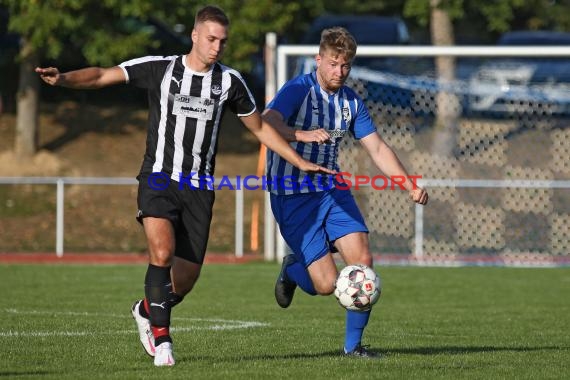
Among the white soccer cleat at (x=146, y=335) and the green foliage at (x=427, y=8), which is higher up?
the green foliage at (x=427, y=8)

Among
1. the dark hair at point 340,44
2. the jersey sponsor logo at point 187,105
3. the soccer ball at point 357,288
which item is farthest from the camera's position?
the dark hair at point 340,44

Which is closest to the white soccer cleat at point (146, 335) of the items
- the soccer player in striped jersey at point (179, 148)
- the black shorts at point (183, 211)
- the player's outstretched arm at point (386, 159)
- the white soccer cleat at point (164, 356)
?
the soccer player in striped jersey at point (179, 148)

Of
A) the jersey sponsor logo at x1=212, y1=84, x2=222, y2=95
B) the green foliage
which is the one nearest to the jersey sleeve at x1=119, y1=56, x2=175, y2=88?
the jersey sponsor logo at x1=212, y1=84, x2=222, y2=95

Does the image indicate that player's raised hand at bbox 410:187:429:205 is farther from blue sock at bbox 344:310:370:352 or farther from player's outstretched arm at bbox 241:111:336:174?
blue sock at bbox 344:310:370:352

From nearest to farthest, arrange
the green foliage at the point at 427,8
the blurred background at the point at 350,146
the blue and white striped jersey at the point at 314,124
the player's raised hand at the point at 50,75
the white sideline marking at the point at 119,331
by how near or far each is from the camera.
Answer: the player's raised hand at the point at 50,75, the blue and white striped jersey at the point at 314,124, the white sideline marking at the point at 119,331, the blurred background at the point at 350,146, the green foliage at the point at 427,8

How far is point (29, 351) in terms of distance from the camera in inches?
296

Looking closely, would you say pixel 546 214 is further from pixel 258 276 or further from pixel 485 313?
pixel 485 313

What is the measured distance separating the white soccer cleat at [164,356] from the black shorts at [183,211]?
61 cm

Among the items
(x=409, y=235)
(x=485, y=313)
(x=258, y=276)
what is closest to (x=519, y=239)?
(x=409, y=235)

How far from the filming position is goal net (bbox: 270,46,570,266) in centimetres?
1838

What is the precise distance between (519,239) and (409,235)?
5.46 ft

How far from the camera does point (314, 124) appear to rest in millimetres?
7930

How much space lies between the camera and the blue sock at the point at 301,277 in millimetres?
8194

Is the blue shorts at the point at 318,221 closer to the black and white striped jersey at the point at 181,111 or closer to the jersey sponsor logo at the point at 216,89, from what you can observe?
the black and white striped jersey at the point at 181,111
